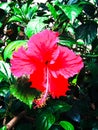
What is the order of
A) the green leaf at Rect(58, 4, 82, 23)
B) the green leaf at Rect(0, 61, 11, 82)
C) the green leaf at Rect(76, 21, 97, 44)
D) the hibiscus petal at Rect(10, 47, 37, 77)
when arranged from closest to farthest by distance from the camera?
the hibiscus petal at Rect(10, 47, 37, 77)
the green leaf at Rect(58, 4, 82, 23)
the green leaf at Rect(0, 61, 11, 82)
the green leaf at Rect(76, 21, 97, 44)

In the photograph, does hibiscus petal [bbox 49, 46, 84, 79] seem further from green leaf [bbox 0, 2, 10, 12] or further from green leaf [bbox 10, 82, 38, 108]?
green leaf [bbox 0, 2, 10, 12]

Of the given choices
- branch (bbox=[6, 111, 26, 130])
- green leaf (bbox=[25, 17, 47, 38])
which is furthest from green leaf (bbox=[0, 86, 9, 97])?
green leaf (bbox=[25, 17, 47, 38])

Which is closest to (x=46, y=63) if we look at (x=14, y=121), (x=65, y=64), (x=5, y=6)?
(x=65, y=64)

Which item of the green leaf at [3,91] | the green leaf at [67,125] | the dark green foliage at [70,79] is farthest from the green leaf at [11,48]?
the green leaf at [67,125]

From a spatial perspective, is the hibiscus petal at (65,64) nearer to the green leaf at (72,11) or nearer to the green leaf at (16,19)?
the green leaf at (72,11)

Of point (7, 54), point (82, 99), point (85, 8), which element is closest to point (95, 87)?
point (82, 99)

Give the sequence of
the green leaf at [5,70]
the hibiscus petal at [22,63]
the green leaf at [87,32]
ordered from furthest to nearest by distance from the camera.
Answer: the green leaf at [87,32] → the green leaf at [5,70] → the hibiscus petal at [22,63]

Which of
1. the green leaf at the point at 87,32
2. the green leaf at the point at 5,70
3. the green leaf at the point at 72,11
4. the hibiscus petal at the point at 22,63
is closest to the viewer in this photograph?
the hibiscus petal at the point at 22,63
